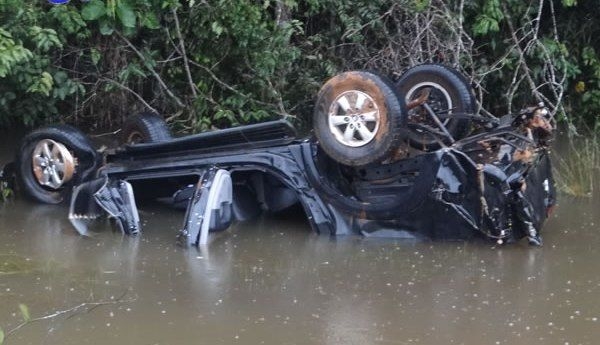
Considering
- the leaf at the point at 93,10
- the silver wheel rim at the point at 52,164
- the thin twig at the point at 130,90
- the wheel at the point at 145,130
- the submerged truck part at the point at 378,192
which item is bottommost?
the submerged truck part at the point at 378,192

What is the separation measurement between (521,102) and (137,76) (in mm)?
4539

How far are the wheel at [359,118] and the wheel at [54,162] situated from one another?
2247 millimetres

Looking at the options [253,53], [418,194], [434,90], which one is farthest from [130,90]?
[418,194]

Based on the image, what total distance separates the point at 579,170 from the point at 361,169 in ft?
8.74

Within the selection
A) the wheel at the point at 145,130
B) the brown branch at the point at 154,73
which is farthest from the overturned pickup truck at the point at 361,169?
the brown branch at the point at 154,73

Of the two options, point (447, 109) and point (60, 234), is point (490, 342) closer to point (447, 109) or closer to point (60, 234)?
point (447, 109)

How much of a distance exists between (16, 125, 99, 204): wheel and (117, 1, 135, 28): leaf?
5.17 ft

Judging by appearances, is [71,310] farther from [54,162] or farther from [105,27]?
[105,27]

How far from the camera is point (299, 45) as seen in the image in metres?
11.0

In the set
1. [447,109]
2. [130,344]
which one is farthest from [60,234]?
[447,109]

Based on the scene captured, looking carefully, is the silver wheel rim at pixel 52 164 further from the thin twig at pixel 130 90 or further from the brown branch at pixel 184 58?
the brown branch at pixel 184 58

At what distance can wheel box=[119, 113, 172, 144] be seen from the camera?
8594 mm

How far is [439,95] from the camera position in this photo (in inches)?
315

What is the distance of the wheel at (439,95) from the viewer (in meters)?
7.68
